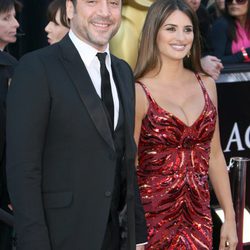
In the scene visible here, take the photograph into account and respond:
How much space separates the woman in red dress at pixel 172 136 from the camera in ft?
7.80

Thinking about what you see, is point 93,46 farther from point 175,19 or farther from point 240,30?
point 240,30

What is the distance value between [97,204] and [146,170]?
0.63m

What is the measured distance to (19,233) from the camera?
169cm

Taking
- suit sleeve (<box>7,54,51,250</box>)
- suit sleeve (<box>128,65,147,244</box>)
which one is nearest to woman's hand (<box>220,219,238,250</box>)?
suit sleeve (<box>128,65,147,244</box>)

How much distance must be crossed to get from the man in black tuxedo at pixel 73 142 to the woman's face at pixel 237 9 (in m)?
1.90

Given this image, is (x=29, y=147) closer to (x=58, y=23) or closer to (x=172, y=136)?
(x=172, y=136)

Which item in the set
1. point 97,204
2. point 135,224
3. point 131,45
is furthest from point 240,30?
point 97,204

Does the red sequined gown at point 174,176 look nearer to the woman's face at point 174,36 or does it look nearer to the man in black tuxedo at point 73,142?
the woman's face at point 174,36

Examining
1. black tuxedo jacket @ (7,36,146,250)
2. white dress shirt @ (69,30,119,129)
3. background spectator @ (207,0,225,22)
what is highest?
background spectator @ (207,0,225,22)

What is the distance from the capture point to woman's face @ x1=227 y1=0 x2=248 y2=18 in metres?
3.63

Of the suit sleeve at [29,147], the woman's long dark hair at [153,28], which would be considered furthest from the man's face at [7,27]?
the suit sleeve at [29,147]

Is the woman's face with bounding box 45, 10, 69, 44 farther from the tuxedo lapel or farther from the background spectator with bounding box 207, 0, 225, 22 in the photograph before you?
the tuxedo lapel

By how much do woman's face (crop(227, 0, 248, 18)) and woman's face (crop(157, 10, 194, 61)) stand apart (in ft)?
4.21

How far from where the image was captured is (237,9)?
12.0 feet
